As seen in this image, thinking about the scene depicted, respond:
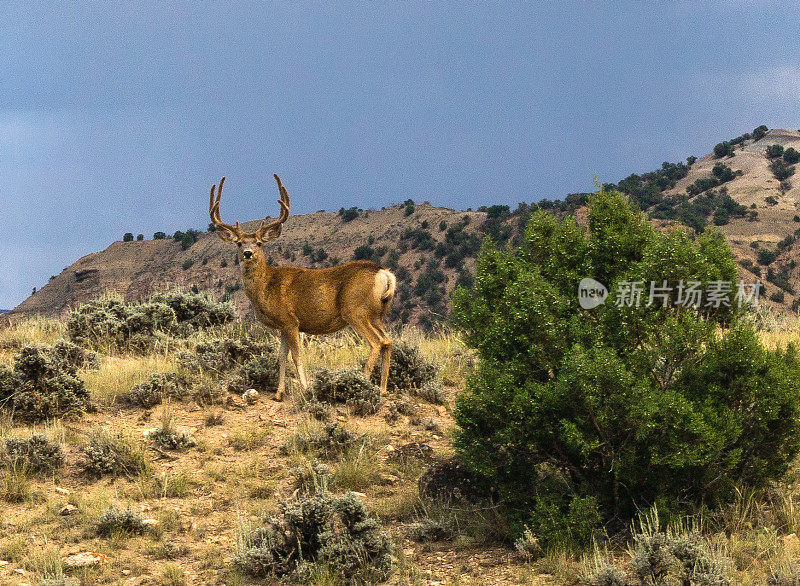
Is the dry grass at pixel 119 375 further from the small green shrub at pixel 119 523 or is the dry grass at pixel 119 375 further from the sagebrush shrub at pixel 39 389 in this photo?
the small green shrub at pixel 119 523

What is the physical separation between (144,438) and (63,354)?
10.4ft

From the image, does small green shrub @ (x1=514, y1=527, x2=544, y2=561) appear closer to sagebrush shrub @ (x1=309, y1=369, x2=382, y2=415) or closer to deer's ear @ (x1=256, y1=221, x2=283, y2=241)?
sagebrush shrub @ (x1=309, y1=369, x2=382, y2=415)

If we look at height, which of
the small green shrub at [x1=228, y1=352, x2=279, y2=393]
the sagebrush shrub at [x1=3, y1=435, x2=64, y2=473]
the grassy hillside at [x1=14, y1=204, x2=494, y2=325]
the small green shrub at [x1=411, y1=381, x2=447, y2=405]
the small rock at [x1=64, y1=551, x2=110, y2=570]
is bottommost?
the small rock at [x1=64, y1=551, x2=110, y2=570]

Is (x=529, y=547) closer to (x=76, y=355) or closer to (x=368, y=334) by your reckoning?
(x=368, y=334)

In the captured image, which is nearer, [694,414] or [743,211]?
[694,414]

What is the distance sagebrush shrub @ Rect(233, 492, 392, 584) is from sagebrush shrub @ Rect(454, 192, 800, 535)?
123 centimetres

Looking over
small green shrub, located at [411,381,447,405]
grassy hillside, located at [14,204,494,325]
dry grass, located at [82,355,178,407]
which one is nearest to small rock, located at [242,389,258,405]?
dry grass, located at [82,355,178,407]

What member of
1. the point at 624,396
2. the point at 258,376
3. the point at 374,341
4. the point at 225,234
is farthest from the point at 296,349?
the point at 624,396

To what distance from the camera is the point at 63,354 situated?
491 inches

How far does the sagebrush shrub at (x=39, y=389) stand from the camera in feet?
35.5

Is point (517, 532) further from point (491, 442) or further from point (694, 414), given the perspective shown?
point (694, 414)

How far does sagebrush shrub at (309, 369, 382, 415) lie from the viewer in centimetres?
1109

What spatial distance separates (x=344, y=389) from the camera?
11.2m

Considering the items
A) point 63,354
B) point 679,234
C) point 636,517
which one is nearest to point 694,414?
point 636,517
